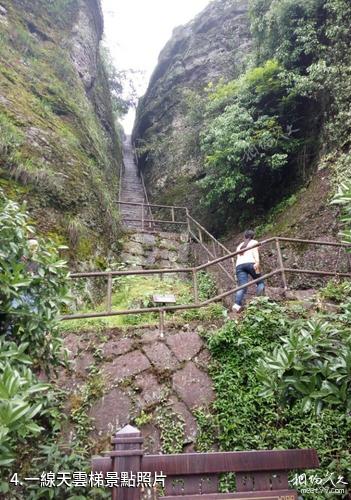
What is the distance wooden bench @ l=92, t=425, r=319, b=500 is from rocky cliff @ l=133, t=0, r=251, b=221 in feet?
32.8

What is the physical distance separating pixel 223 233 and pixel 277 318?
18.7 feet

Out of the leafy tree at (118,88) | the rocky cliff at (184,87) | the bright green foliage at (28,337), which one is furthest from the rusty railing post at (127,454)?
the leafy tree at (118,88)

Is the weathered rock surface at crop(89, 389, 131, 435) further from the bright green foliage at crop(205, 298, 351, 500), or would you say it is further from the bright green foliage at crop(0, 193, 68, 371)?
the bright green foliage at crop(0, 193, 68, 371)

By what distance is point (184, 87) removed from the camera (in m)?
16.1

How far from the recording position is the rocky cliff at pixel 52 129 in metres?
6.41

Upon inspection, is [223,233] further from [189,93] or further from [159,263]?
[189,93]

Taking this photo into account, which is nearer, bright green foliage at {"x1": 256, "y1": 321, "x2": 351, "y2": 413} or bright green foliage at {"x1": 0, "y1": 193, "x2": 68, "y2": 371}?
bright green foliage at {"x1": 256, "y1": 321, "x2": 351, "y2": 413}

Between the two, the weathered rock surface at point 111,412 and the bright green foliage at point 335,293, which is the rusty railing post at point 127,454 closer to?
the weathered rock surface at point 111,412

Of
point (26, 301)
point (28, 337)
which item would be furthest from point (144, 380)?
point (26, 301)

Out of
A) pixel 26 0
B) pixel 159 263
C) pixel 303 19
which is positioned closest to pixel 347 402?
pixel 159 263

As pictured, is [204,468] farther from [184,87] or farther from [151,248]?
[184,87]

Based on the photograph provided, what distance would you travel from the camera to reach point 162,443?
378 cm

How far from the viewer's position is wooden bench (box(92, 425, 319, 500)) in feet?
6.69

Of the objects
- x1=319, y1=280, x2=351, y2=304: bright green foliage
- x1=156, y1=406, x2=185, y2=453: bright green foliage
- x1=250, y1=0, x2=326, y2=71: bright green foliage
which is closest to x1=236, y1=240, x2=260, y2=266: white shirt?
x1=319, y1=280, x2=351, y2=304: bright green foliage
